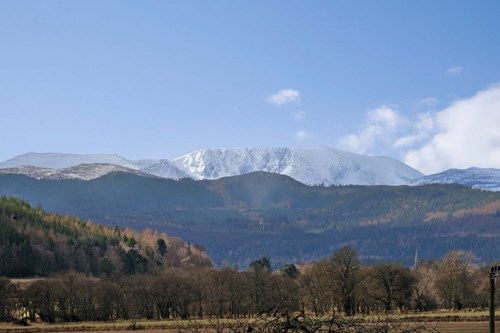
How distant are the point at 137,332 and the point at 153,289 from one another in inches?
1685

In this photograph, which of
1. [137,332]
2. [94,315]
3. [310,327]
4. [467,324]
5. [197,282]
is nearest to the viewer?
[310,327]

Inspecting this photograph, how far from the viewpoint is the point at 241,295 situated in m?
150

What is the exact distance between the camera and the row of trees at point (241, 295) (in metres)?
148

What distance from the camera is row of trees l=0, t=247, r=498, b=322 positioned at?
486 ft

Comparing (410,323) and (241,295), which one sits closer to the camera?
(410,323)

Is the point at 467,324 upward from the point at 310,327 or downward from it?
downward

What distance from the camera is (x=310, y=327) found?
1689cm

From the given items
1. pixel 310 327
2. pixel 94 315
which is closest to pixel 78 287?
pixel 94 315

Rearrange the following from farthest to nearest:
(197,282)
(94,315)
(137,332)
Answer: (197,282), (94,315), (137,332)

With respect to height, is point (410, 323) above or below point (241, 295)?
above

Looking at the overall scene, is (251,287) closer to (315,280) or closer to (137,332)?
(315,280)

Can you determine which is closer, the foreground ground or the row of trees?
the foreground ground

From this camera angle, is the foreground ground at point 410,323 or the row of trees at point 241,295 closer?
the foreground ground at point 410,323

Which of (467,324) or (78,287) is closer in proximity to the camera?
(467,324)
